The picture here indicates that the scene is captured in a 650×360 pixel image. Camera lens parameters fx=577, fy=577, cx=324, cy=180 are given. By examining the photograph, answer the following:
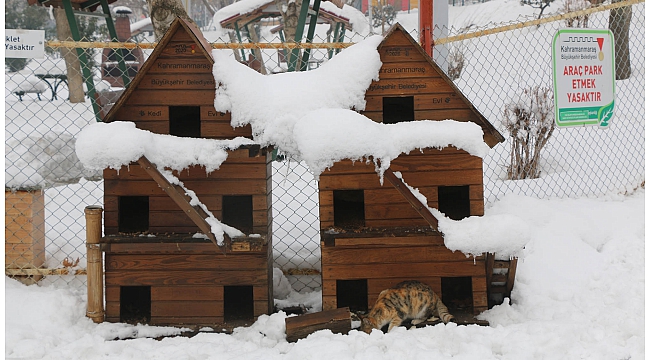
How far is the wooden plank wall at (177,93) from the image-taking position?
13.4 feet

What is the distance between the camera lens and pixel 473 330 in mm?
3709

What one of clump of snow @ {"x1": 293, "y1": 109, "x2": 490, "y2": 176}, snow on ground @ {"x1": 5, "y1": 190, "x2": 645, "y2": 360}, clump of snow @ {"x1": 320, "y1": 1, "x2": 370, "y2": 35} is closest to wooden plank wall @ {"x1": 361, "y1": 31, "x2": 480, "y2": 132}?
clump of snow @ {"x1": 293, "y1": 109, "x2": 490, "y2": 176}

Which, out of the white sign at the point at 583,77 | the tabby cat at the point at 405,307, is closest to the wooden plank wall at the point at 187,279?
the tabby cat at the point at 405,307

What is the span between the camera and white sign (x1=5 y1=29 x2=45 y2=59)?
15.0 ft

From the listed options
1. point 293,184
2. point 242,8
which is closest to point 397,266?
point 293,184

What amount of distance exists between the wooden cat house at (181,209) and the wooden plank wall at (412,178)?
0.47 meters

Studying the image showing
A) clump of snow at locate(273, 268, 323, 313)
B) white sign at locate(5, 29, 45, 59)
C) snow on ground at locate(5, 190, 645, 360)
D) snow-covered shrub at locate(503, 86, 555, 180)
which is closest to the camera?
snow on ground at locate(5, 190, 645, 360)

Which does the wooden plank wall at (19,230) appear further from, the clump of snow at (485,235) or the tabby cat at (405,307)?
the clump of snow at (485,235)

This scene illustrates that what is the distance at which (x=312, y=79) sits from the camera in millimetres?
4121

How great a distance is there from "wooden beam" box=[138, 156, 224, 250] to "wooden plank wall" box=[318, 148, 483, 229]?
0.83 metres

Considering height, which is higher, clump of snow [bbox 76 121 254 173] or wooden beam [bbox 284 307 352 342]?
clump of snow [bbox 76 121 254 173]

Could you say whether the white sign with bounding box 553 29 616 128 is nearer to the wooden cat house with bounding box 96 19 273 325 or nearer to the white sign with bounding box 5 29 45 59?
the wooden cat house with bounding box 96 19 273 325

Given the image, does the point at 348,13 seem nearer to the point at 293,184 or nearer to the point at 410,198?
the point at 293,184

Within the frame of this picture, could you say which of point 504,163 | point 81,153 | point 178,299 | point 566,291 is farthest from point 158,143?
point 504,163
